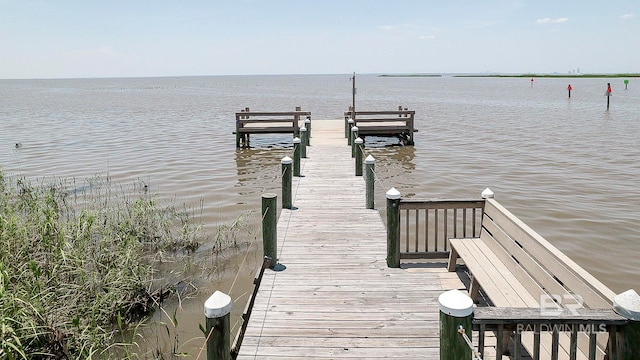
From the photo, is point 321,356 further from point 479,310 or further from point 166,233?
point 166,233

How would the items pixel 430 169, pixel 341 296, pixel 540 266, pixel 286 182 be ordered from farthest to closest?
pixel 430 169
pixel 286 182
pixel 341 296
pixel 540 266

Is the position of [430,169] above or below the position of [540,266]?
below

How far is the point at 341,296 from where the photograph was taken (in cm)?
584

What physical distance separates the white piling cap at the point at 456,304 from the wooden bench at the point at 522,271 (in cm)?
83

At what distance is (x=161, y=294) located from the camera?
7273 millimetres

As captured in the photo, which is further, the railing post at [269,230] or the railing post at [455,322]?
the railing post at [269,230]

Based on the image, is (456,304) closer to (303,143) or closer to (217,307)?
(217,307)

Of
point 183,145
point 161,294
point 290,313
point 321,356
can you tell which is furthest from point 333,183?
point 183,145

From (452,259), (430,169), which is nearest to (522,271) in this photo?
(452,259)

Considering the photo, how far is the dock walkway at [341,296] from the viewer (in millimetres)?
4770

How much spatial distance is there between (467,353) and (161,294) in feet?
16.4

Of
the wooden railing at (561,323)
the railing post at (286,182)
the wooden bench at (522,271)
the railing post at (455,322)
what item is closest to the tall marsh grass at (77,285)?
the railing post at (286,182)

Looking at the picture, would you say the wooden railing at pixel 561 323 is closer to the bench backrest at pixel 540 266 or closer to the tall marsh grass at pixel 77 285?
the bench backrest at pixel 540 266

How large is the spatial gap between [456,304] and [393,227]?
3.37 meters
